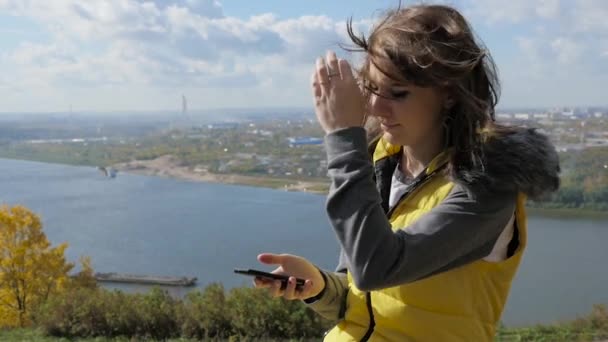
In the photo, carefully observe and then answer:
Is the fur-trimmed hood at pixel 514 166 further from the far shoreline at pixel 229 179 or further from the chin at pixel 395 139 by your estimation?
the far shoreline at pixel 229 179

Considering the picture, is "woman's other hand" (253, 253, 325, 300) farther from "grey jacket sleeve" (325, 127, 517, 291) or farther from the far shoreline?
the far shoreline

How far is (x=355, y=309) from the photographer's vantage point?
0.80 m

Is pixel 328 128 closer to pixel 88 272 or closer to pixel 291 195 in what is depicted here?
pixel 88 272

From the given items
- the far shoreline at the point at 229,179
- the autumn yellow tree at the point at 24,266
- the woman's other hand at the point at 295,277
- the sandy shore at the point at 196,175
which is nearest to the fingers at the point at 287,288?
the woman's other hand at the point at 295,277

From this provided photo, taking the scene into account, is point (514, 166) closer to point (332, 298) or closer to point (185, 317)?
point (332, 298)

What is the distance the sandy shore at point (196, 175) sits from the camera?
70.4 ft

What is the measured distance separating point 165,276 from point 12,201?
10.2 m

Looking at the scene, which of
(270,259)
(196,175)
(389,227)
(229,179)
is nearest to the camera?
(389,227)

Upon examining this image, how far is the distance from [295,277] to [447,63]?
368 millimetres

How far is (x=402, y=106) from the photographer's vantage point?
0.73 meters

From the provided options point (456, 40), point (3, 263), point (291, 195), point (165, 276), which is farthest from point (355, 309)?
point (291, 195)

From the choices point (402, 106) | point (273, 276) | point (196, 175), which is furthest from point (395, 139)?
point (196, 175)

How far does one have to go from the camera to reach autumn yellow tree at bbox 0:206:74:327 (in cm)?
823

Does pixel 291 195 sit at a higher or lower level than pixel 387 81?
lower
